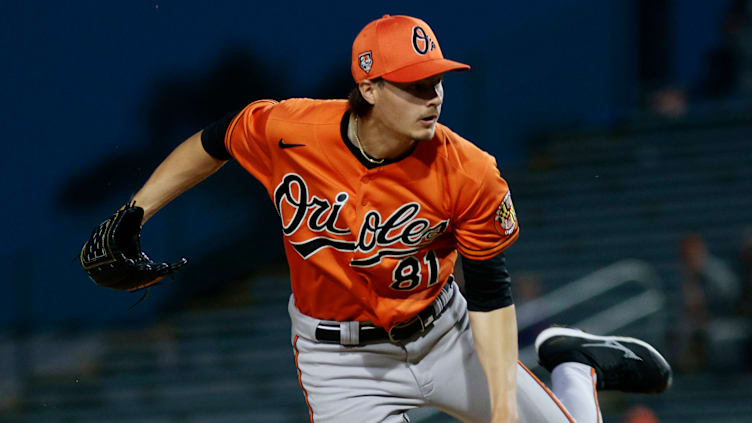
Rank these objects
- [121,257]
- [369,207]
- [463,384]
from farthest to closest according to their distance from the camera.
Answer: [463,384]
[121,257]
[369,207]

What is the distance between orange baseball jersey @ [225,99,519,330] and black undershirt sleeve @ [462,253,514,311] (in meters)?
0.04

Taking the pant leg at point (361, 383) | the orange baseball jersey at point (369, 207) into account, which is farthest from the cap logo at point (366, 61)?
the pant leg at point (361, 383)

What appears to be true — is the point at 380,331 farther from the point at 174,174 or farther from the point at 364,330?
the point at 174,174

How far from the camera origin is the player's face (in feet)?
12.0

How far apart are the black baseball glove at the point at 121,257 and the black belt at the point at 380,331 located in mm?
572

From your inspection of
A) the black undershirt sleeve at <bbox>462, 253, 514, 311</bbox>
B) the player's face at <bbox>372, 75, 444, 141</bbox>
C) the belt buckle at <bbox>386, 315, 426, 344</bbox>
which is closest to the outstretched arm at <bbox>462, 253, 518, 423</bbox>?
the black undershirt sleeve at <bbox>462, 253, 514, 311</bbox>

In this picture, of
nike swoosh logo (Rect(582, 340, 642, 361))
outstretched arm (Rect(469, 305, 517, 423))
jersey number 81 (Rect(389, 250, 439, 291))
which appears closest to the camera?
outstretched arm (Rect(469, 305, 517, 423))

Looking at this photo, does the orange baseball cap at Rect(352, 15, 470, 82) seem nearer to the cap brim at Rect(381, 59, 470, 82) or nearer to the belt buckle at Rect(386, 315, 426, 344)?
the cap brim at Rect(381, 59, 470, 82)

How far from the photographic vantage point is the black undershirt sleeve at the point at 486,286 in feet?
12.8

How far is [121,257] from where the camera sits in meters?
4.11

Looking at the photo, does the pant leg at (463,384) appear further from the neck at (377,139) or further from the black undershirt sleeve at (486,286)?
the neck at (377,139)

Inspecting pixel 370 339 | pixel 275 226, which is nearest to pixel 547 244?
pixel 275 226

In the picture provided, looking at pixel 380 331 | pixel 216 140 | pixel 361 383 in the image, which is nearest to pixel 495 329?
pixel 380 331

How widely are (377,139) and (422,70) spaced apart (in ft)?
1.09
